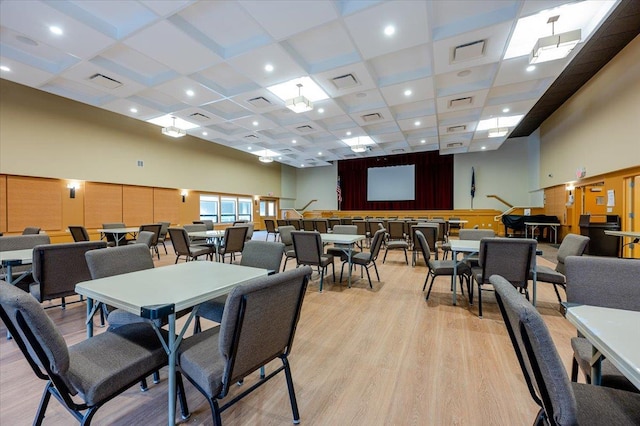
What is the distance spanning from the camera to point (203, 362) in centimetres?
129

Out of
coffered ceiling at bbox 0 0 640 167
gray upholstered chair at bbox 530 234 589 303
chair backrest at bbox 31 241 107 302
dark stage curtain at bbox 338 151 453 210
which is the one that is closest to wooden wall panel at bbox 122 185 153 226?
coffered ceiling at bbox 0 0 640 167

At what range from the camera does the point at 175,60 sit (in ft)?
15.8

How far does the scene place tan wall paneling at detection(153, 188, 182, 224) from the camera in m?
10.3

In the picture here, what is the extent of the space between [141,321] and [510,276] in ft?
11.5

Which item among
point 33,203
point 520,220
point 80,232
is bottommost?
point 80,232

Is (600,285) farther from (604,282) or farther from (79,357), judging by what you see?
(79,357)

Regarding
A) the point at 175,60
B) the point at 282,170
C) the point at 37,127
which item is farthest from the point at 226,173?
the point at 175,60

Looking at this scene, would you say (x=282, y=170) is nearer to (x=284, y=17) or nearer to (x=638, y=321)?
(x=284, y=17)

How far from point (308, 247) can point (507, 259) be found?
8.14ft

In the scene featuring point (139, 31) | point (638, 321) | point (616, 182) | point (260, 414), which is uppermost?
point (139, 31)

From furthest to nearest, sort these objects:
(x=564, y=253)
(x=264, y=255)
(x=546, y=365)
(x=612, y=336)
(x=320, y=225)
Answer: (x=320, y=225), (x=564, y=253), (x=264, y=255), (x=612, y=336), (x=546, y=365)

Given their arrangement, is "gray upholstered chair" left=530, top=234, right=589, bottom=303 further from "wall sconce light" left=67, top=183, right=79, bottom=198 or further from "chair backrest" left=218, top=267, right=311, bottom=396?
"wall sconce light" left=67, top=183, right=79, bottom=198

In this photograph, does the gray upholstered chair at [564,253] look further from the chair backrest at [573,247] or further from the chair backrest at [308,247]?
the chair backrest at [308,247]

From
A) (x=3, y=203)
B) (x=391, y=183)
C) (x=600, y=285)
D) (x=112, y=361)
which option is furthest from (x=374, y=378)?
(x=391, y=183)
